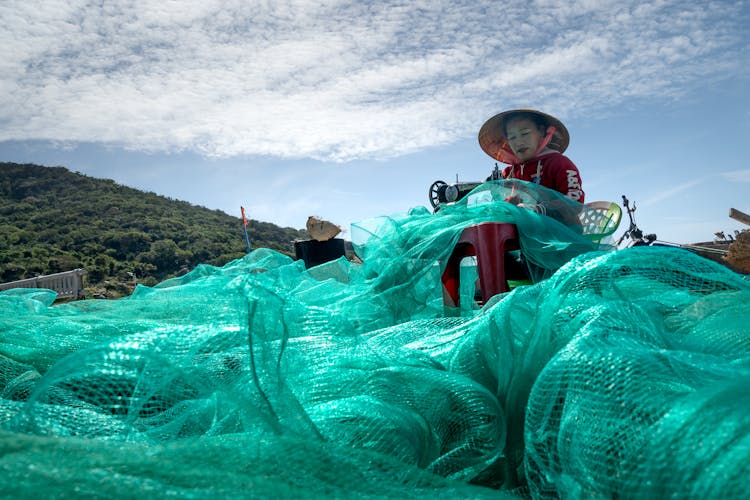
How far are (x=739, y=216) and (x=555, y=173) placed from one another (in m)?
6.92

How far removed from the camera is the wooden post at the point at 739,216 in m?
8.65

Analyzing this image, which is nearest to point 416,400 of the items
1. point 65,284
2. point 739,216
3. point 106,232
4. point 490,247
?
point 490,247

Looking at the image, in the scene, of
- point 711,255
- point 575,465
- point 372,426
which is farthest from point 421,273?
point 711,255

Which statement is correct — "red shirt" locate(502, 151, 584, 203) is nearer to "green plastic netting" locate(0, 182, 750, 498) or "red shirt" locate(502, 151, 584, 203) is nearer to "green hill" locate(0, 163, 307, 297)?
"green plastic netting" locate(0, 182, 750, 498)

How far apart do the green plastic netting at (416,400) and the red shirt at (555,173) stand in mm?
2033

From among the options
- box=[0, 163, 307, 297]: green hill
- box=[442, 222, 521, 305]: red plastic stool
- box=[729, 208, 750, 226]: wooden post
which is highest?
box=[0, 163, 307, 297]: green hill

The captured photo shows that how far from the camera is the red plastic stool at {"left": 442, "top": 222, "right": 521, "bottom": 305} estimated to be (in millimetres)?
3191

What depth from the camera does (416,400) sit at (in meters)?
1.36

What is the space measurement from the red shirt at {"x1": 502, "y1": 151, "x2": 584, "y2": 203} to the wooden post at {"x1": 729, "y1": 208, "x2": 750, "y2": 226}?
6693mm

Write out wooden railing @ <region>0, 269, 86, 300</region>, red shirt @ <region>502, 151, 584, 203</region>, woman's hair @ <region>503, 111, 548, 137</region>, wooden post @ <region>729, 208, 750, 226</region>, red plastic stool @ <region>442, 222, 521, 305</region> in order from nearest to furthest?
1. red plastic stool @ <region>442, 222, 521, 305</region>
2. red shirt @ <region>502, 151, 584, 203</region>
3. woman's hair @ <region>503, 111, 548, 137</region>
4. wooden post @ <region>729, 208, 750, 226</region>
5. wooden railing @ <region>0, 269, 86, 300</region>

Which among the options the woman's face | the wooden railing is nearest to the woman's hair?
the woman's face

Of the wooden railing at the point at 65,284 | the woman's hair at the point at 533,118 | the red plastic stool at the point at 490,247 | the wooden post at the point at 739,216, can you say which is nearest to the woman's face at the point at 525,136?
the woman's hair at the point at 533,118

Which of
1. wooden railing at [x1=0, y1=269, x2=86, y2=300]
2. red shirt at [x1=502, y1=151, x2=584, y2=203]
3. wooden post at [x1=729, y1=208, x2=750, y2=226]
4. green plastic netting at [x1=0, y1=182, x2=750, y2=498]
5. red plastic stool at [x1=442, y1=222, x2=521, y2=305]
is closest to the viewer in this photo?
green plastic netting at [x1=0, y1=182, x2=750, y2=498]

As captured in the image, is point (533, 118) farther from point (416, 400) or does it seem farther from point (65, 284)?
Answer: point (65, 284)
